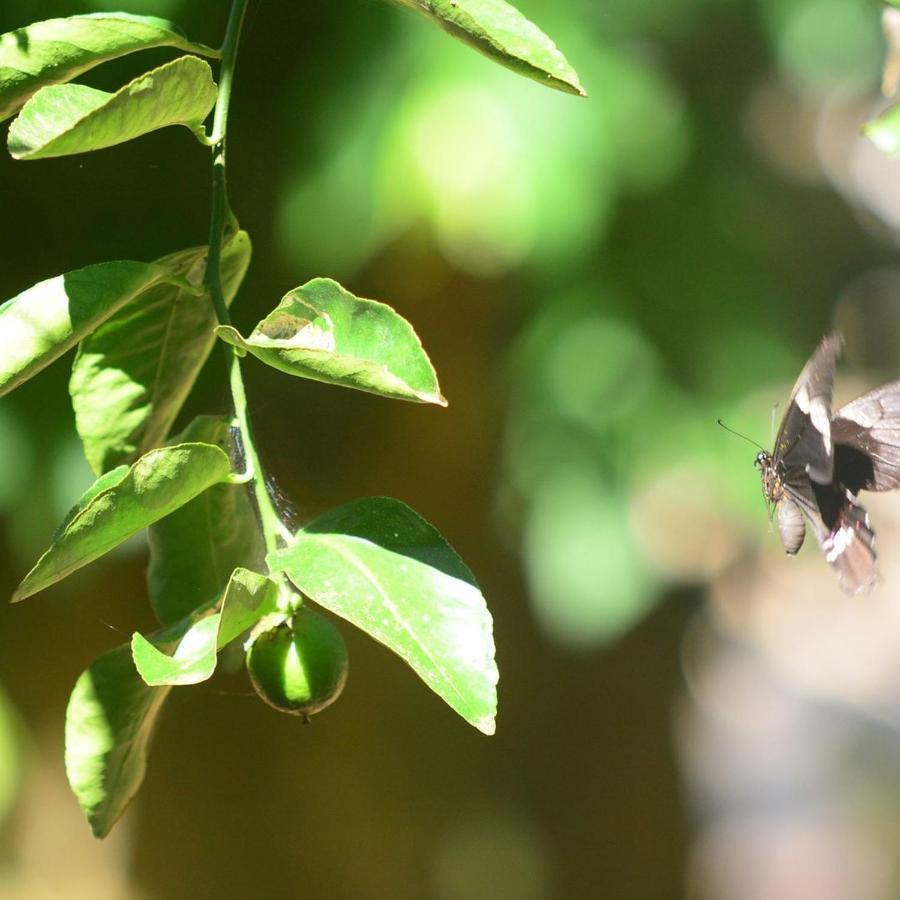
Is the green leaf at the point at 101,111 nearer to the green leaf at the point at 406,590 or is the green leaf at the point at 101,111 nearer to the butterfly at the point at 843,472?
the green leaf at the point at 406,590

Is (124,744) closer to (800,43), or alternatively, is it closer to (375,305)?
(375,305)

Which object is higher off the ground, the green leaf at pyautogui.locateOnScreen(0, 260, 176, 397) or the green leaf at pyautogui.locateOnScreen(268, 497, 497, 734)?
the green leaf at pyautogui.locateOnScreen(0, 260, 176, 397)

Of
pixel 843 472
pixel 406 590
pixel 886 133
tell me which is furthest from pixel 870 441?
pixel 406 590

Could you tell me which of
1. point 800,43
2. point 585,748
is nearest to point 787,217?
point 800,43

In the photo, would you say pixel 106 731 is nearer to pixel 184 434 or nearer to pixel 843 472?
pixel 184 434

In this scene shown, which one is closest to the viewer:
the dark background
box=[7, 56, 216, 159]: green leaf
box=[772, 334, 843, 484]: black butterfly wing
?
box=[7, 56, 216, 159]: green leaf

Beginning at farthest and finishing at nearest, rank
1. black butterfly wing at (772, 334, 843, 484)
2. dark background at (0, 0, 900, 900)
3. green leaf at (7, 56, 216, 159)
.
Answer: dark background at (0, 0, 900, 900) → black butterfly wing at (772, 334, 843, 484) → green leaf at (7, 56, 216, 159)

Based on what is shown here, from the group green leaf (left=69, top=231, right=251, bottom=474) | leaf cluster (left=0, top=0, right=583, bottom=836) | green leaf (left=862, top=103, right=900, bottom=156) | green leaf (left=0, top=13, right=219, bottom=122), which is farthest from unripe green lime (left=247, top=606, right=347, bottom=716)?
green leaf (left=862, top=103, right=900, bottom=156)

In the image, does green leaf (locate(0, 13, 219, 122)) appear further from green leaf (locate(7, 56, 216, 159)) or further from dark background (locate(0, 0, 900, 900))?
dark background (locate(0, 0, 900, 900))
